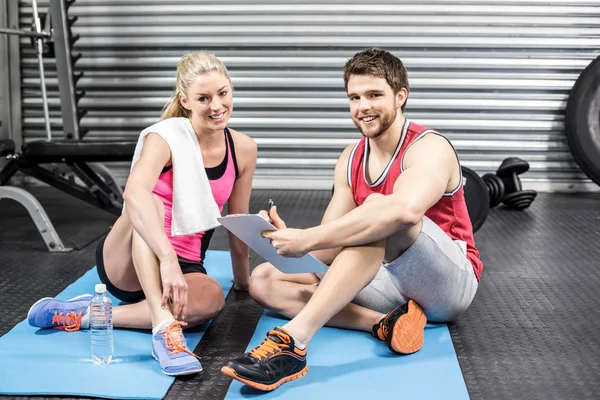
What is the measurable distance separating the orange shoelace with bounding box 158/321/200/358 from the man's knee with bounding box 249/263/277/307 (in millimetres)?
432

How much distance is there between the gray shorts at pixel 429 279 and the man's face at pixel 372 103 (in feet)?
1.11

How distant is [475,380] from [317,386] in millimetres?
481

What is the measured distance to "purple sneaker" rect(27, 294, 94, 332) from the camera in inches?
102

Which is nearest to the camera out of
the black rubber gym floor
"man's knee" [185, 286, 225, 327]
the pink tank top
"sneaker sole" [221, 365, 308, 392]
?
"sneaker sole" [221, 365, 308, 392]

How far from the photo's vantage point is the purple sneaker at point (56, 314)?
2.60m

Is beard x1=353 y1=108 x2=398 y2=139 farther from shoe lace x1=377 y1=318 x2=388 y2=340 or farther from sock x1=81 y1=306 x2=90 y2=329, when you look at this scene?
sock x1=81 y1=306 x2=90 y2=329

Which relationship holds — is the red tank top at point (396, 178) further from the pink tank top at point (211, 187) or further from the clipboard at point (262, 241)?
the pink tank top at point (211, 187)

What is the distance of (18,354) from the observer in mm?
2387

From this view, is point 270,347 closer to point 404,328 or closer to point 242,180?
point 404,328

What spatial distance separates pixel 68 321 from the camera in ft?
8.60

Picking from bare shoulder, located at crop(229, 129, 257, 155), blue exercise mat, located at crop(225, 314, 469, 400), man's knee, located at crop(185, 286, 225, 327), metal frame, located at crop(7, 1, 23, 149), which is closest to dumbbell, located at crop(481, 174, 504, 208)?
blue exercise mat, located at crop(225, 314, 469, 400)

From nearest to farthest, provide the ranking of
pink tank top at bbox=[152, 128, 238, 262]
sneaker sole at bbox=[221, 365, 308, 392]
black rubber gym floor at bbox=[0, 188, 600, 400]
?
sneaker sole at bbox=[221, 365, 308, 392] < black rubber gym floor at bbox=[0, 188, 600, 400] < pink tank top at bbox=[152, 128, 238, 262]

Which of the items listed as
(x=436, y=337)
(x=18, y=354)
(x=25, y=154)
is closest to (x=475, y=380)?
(x=436, y=337)

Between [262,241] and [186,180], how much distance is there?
17.1 inches
